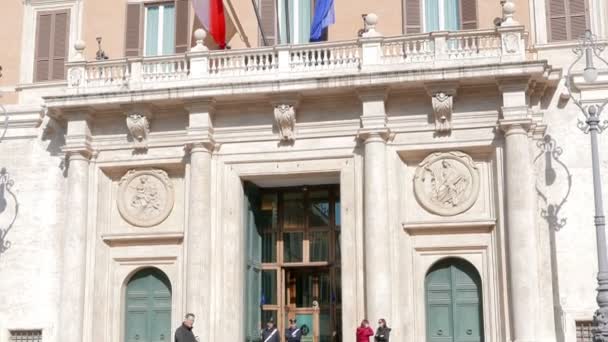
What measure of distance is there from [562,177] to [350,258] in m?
4.97

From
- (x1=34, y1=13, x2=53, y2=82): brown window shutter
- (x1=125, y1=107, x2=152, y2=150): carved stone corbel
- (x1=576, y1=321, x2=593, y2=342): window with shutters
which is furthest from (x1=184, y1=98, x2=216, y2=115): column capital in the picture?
(x1=576, y1=321, x2=593, y2=342): window with shutters

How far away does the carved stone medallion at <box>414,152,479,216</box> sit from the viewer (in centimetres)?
1962

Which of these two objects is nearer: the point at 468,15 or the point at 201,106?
the point at 201,106

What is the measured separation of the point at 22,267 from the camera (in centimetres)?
2169

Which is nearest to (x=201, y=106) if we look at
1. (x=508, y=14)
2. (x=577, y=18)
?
(x=508, y=14)

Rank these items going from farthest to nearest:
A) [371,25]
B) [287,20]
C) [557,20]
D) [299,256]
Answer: [287,20] → [299,256] → [557,20] → [371,25]

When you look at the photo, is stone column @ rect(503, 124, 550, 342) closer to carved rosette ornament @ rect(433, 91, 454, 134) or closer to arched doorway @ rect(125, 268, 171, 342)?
carved rosette ornament @ rect(433, 91, 454, 134)

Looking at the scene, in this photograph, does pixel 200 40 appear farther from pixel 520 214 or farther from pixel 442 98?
pixel 520 214

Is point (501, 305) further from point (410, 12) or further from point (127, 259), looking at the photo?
point (127, 259)

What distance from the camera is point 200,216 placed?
19906 millimetres

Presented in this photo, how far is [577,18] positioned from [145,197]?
1088cm

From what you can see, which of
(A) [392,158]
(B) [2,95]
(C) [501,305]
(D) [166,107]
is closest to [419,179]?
(A) [392,158]

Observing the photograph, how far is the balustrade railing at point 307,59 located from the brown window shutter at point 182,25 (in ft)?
4.68

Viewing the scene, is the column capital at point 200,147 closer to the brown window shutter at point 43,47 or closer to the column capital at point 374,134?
the column capital at point 374,134
